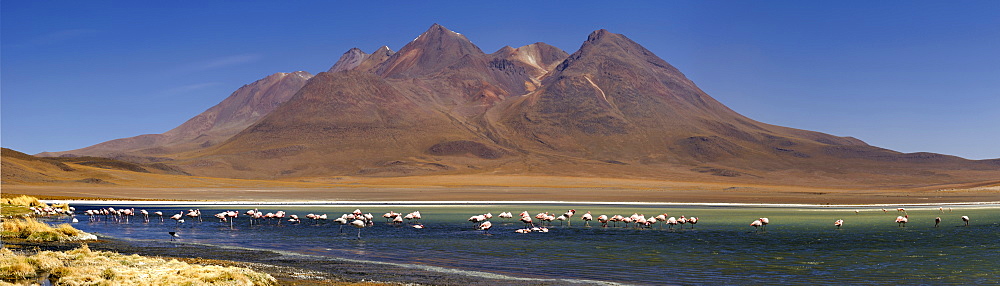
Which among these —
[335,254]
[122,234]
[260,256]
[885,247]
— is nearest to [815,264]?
[885,247]

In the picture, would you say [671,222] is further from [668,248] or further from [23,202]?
[23,202]

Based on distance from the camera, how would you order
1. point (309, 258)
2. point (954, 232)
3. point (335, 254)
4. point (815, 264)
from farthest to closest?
point (954, 232)
point (335, 254)
point (309, 258)
point (815, 264)

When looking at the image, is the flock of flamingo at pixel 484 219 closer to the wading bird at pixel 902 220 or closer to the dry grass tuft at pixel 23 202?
the wading bird at pixel 902 220

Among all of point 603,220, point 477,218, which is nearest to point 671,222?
point 603,220

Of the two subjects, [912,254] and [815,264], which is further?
[912,254]

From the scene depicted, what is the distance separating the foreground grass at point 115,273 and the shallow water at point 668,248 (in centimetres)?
774

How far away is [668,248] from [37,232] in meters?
24.2

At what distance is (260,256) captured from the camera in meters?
27.1

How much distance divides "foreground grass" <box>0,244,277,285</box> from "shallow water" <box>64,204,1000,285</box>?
7.74 m

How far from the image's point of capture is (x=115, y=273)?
18766mm

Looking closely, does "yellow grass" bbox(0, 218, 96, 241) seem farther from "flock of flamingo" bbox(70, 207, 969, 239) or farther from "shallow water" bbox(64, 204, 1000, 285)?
"flock of flamingo" bbox(70, 207, 969, 239)

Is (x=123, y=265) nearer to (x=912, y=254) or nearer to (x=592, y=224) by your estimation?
(x=912, y=254)

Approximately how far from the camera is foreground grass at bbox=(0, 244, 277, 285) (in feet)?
59.2

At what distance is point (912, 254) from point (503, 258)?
1400 centimetres
